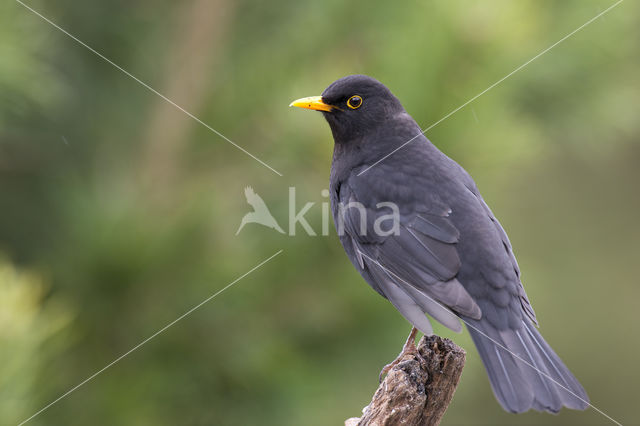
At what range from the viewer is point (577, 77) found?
14.5 feet

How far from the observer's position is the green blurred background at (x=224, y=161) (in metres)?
3.51

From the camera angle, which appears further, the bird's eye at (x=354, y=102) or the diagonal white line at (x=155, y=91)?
the bird's eye at (x=354, y=102)

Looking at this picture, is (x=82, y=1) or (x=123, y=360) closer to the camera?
(x=123, y=360)

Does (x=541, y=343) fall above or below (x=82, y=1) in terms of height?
below

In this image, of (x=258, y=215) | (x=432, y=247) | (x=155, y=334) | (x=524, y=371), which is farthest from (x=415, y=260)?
(x=155, y=334)

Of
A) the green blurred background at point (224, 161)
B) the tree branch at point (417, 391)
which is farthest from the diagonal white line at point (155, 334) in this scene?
the tree branch at point (417, 391)

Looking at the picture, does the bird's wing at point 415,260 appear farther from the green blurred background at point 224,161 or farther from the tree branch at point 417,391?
the green blurred background at point 224,161

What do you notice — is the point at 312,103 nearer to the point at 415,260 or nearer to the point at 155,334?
the point at 415,260

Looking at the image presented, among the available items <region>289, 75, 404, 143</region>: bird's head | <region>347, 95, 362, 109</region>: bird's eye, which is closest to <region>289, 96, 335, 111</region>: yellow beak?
<region>289, 75, 404, 143</region>: bird's head

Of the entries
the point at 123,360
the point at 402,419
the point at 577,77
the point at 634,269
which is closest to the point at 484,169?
the point at 577,77

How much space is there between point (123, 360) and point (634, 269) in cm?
687

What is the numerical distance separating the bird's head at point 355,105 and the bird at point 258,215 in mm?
506

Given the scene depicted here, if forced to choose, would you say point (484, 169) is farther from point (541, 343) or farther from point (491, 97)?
point (541, 343)

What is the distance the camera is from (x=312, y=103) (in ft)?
12.9
